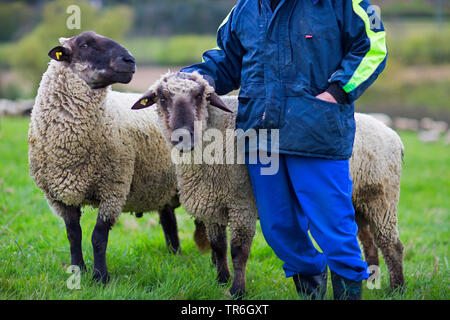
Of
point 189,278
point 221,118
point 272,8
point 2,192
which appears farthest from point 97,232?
point 2,192

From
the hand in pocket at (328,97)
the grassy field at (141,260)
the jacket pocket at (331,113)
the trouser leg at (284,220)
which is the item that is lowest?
the grassy field at (141,260)

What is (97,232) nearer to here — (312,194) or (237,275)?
(237,275)

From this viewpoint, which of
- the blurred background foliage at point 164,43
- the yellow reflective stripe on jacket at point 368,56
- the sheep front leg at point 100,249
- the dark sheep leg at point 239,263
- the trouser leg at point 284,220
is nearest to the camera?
the yellow reflective stripe on jacket at point 368,56

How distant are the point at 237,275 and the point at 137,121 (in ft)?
4.79

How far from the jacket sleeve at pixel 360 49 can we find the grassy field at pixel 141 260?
135cm

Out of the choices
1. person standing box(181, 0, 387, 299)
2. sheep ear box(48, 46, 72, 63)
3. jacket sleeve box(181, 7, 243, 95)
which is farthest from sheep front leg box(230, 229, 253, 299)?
sheep ear box(48, 46, 72, 63)

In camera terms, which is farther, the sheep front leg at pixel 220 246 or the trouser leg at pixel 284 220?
the sheep front leg at pixel 220 246

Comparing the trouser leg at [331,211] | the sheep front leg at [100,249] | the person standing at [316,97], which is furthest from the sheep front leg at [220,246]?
the trouser leg at [331,211]

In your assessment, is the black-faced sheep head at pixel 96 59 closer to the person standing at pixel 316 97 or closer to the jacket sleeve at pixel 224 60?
the jacket sleeve at pixel 224 60

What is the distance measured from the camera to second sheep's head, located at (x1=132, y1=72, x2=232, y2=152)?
273 cm

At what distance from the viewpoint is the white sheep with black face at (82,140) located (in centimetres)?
325

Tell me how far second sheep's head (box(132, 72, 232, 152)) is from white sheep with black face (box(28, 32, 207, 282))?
44 cm

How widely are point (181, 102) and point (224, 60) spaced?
1.57 ft

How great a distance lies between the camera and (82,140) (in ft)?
10.8
